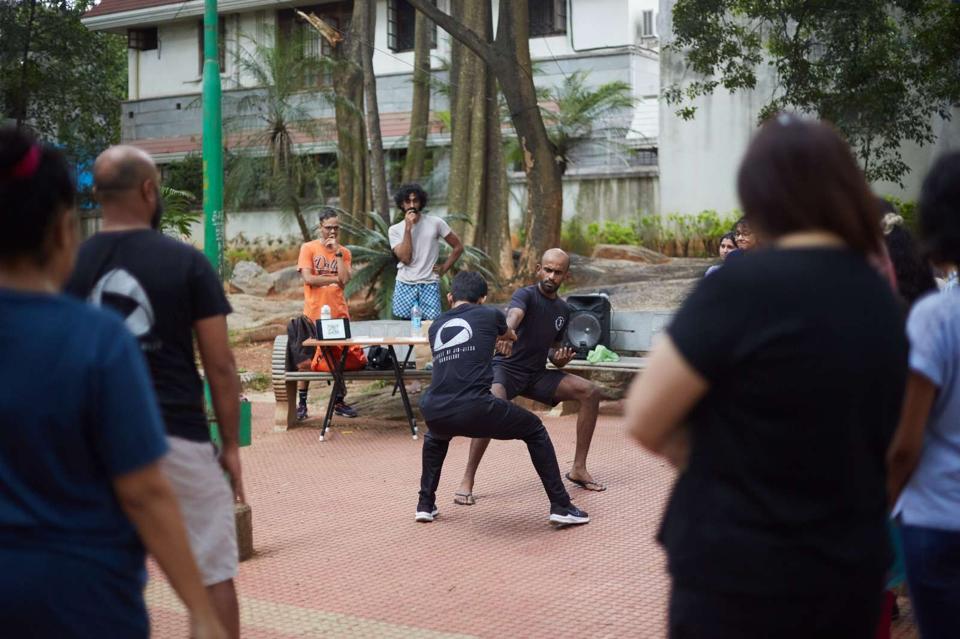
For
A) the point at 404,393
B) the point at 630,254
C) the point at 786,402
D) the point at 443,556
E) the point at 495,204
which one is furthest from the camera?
the point at 630,254

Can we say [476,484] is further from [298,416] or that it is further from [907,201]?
[907,201]

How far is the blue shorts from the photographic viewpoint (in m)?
12.6

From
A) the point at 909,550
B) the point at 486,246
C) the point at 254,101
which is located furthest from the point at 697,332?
the point at 254,101

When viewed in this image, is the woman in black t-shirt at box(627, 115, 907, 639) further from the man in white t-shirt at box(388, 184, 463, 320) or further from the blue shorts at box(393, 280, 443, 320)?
the blue shorts at box(393, 280, 443, 320)

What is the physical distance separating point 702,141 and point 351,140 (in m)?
7.12

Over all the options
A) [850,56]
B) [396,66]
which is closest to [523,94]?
[850,56]

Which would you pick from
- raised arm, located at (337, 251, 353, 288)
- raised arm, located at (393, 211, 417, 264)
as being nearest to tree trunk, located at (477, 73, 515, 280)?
raised arm, located at (393, 211, 417, 264)

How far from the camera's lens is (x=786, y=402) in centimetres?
245

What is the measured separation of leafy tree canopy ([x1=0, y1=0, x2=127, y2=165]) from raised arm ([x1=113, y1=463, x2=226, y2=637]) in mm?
22241

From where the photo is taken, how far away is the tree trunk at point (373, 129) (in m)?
21.9

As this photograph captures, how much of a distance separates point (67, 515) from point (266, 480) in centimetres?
737

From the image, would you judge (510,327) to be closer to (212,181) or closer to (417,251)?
(212,181)

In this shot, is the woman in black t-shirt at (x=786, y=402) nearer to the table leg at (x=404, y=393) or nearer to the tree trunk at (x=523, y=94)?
the table leg at (x=404, y=393)

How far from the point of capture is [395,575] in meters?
6.75
